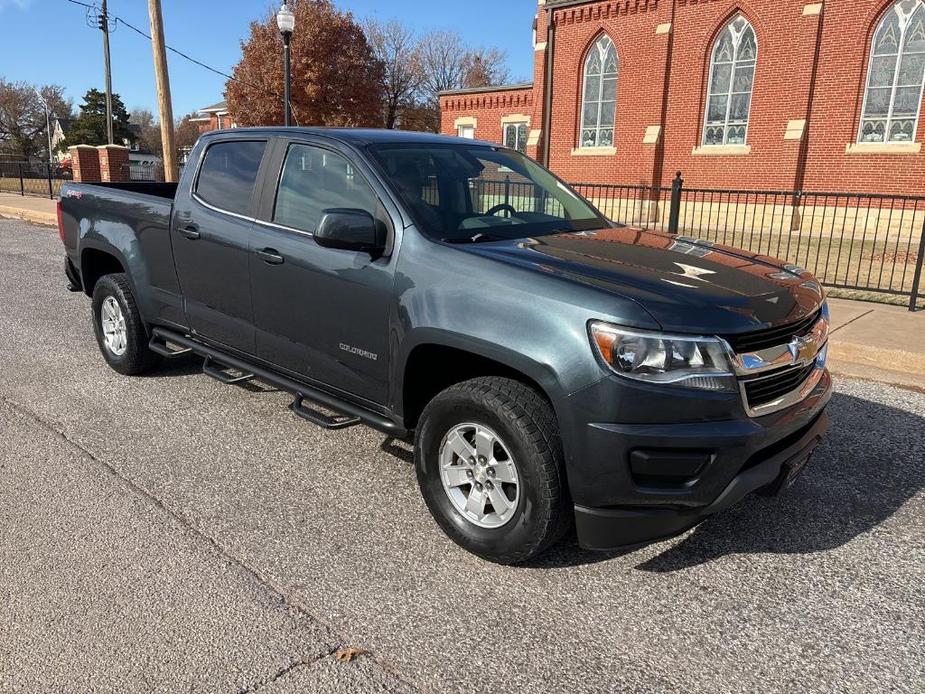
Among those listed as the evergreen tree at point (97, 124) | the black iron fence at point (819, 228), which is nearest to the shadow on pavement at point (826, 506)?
the black iron fence at point (819, 228)

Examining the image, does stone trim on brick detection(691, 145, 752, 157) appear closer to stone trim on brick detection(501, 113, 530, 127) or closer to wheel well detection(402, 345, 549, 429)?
stone trim on brick detection(501, 113, 530, 127)

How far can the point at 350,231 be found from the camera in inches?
134

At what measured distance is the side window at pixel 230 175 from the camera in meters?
4.43

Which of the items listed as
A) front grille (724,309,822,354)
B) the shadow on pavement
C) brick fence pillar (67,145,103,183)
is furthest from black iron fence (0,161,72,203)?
front grille (724,309,822,354)

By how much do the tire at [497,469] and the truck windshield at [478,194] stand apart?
87 centimetres

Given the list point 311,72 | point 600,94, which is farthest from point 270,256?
point 311,72

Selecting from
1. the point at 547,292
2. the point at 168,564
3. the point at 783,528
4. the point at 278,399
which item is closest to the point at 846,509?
the point at 783,528

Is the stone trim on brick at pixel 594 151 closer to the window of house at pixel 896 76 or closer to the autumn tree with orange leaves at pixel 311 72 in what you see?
the window of house at pixel 896 76

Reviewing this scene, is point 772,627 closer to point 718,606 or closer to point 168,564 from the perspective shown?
point 718,606

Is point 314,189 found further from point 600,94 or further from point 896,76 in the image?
point 600,94

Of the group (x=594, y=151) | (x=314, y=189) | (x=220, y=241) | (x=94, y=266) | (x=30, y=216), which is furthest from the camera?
(x=594, y=151)

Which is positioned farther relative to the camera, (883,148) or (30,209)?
(30,209)

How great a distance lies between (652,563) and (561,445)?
2.79 ft

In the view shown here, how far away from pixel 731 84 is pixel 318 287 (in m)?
18.9
